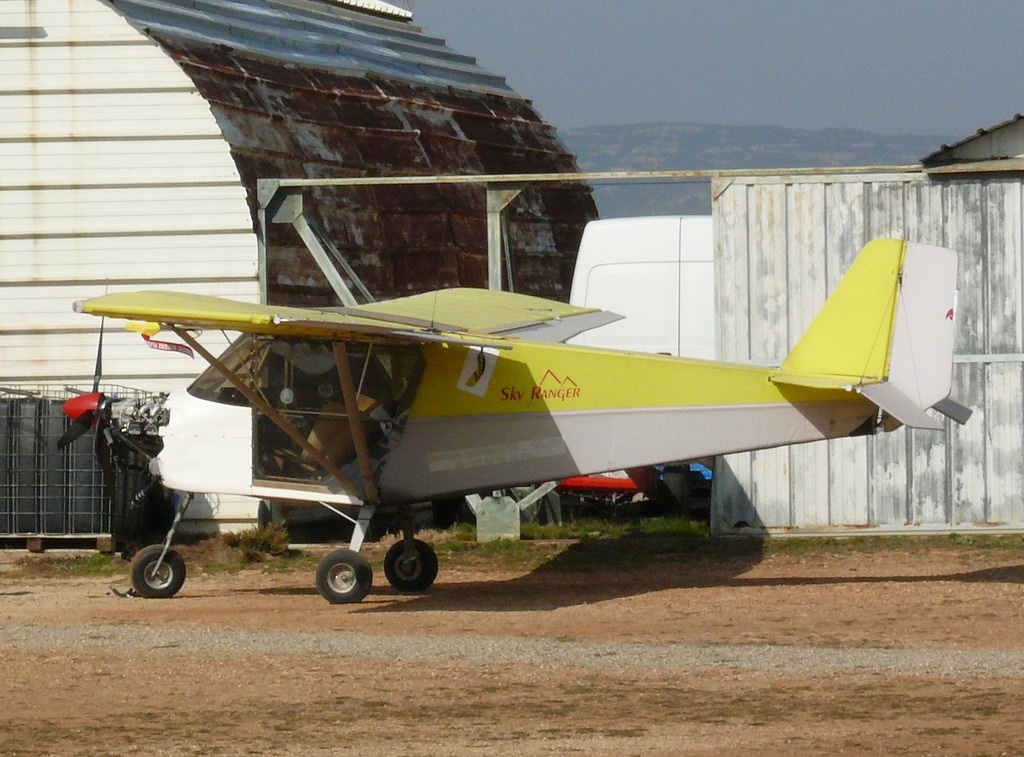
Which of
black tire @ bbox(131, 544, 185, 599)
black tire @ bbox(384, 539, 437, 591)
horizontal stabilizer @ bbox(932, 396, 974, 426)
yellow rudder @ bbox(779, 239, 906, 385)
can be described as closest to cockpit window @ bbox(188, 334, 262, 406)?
black tire @ bbox(131, 544, 185, 599)

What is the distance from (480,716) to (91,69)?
1164 centimetres

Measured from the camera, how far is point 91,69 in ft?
56.4

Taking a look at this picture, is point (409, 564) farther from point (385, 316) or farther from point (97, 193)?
point (97, 193)

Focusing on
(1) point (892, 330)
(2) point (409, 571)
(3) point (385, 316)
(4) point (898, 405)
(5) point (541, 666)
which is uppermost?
(3) point (385, 316)

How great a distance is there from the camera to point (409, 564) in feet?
43.6

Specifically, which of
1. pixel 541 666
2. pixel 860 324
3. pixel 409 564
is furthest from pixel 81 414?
pixel 860 324

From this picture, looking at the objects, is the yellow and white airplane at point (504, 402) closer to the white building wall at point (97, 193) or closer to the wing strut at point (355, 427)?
the wing strut at point (355, 427)

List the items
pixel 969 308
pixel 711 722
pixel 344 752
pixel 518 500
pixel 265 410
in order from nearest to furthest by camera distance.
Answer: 1. pixel 344 752
2. pixel 711 722
3. pixel 265 410
4. pixel 969 308
5. pixel 518 500

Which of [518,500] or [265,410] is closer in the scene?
[265,410]

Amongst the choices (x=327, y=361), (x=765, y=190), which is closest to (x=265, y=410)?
(x=327, y=361)

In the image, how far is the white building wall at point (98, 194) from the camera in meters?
16.9

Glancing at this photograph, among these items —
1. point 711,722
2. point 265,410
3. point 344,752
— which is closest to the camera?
point 344,752

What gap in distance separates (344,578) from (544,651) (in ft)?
9.89

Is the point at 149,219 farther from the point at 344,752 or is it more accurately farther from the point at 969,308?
the point at 344,752
